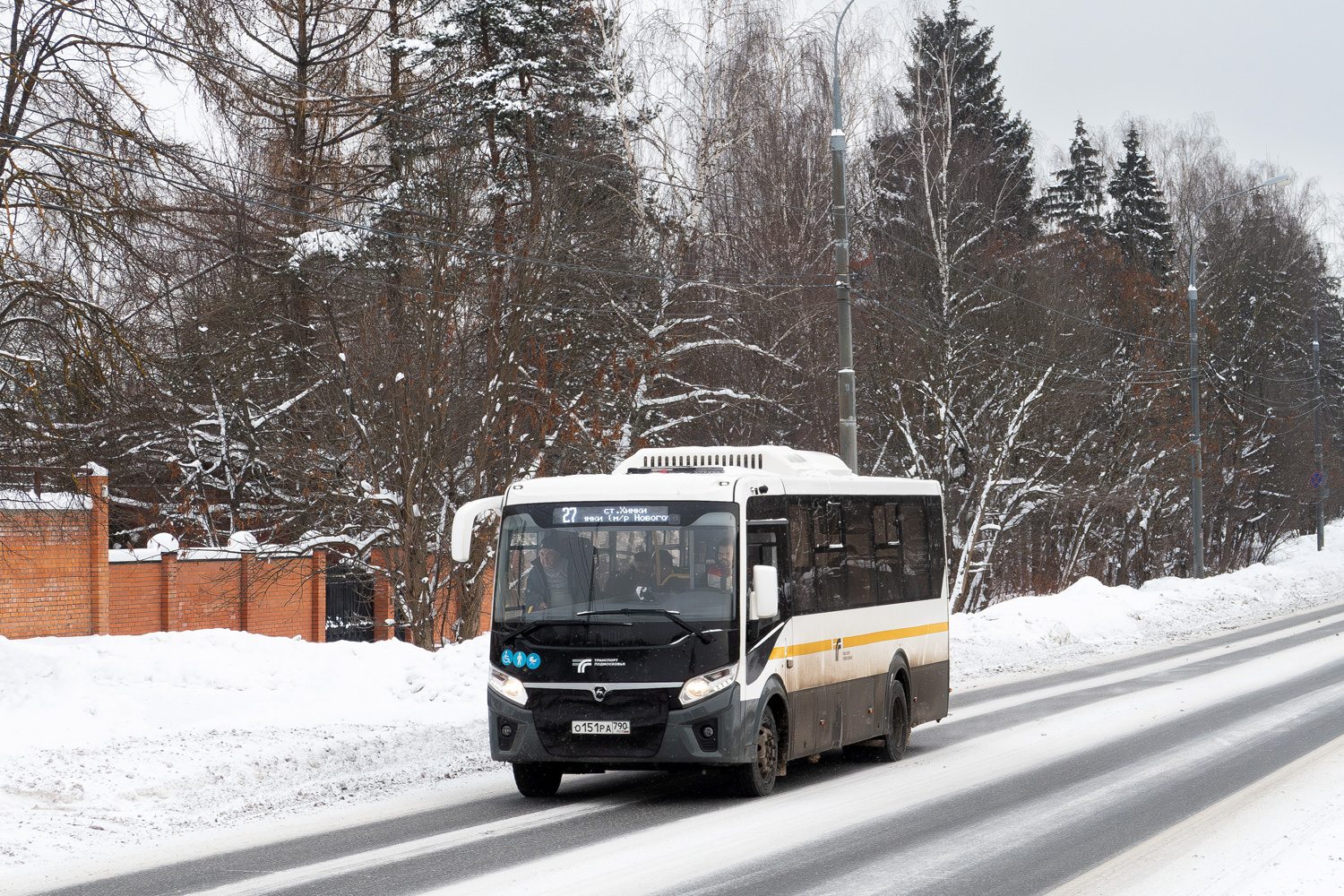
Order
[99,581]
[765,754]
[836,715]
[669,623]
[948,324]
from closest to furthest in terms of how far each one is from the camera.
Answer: [669,623], [765,754], [836,715], [99,581], [948,324]

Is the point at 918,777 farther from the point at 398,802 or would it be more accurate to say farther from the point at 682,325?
the point at 682,325

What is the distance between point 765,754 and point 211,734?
16.4 feet

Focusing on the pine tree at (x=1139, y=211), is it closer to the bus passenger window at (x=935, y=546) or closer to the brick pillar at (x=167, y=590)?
the brick pillar at (x=167, y=590)

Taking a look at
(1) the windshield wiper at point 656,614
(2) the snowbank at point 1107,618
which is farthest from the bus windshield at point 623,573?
(2) the snowbank at point 1107,618

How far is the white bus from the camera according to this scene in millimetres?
10766

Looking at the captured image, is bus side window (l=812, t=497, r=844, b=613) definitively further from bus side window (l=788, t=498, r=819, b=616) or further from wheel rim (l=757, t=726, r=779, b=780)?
wheel rim (l=757, t=726, r=779, b=780)

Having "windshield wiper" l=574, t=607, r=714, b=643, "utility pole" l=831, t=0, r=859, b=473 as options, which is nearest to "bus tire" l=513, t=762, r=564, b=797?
"windshield wiper" l=574, t=607, r=714, b=643

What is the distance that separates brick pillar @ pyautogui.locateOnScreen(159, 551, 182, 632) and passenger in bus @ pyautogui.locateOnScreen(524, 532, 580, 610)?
1520 cm

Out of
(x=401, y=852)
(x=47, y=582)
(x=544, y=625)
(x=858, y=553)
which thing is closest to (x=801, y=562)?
(x=858, y=553)

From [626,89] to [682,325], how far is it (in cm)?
606

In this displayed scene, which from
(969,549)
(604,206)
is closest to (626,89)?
(604,206)

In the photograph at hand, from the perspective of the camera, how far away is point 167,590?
975 inches

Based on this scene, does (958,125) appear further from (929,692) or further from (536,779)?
(536,779)

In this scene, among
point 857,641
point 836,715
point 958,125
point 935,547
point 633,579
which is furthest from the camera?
point 958,125
